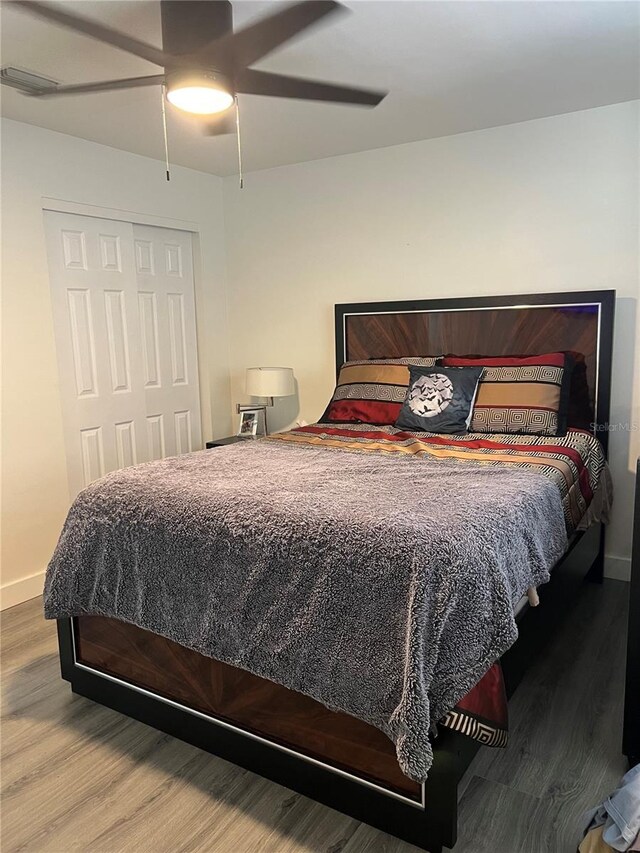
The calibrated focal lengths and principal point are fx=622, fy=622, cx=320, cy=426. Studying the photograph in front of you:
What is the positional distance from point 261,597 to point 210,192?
3432 mm

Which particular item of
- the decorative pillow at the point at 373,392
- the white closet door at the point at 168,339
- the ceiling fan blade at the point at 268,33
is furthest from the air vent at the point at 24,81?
the decorative pillow at the point at 373,392

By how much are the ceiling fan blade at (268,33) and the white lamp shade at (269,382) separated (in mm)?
2042

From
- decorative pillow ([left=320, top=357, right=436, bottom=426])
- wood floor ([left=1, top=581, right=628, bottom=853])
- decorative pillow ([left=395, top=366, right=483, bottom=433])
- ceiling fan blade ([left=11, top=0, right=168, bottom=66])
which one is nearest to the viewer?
wood floor ([left=1, top=581, right=628, bottom=853])

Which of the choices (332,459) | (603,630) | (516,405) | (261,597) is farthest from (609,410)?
(261,597)

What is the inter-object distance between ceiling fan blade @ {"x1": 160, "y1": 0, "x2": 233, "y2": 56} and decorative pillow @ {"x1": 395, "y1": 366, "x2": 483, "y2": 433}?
1835 mm

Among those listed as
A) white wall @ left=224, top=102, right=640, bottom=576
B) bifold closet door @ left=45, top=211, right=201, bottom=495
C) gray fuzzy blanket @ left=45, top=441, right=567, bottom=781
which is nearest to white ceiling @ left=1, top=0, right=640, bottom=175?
white wall @ left=224, top=102, right=640, bottom=576

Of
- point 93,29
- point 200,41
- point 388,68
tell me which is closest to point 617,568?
point 388,68

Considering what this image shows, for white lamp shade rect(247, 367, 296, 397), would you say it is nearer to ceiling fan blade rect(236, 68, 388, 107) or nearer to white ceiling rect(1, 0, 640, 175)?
white ceiling rect(1, 0, 640, 175)

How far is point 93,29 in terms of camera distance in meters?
2.03

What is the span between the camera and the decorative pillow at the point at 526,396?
9.83 ft

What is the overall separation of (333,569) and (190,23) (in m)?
1.82

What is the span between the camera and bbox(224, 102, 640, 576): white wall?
3152 mm

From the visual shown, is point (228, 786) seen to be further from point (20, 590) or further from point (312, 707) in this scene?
point (20, 590)

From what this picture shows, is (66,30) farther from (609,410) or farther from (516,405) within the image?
(609,410)
